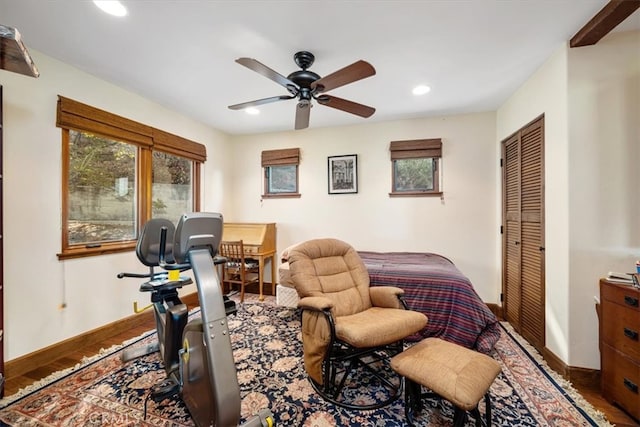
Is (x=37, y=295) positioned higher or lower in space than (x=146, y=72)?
lower

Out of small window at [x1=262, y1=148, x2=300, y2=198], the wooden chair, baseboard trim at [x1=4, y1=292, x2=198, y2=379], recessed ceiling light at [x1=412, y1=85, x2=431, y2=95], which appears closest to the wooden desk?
the wooden chair

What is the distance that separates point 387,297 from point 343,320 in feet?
1.53

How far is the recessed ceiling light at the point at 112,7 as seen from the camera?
1702 millimetres

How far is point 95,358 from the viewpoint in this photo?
2.38 metres

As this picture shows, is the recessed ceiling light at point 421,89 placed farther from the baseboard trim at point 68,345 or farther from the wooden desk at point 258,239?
the baseboard trim at point 68,345

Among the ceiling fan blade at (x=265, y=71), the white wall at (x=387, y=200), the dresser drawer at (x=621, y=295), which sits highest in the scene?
the ceiling fan blade at (x=265, y=71)

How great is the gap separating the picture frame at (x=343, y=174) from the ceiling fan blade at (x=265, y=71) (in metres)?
2.01

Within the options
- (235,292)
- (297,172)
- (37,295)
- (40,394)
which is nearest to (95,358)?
(40,394)

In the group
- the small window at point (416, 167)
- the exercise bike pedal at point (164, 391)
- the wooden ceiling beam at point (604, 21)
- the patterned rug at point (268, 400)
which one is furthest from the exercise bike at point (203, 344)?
the small window at point (416, 167)

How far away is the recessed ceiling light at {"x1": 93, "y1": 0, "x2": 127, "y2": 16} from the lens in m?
1.70

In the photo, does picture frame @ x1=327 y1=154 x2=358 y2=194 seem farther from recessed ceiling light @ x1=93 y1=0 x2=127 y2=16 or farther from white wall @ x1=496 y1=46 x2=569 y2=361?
recessed ceiling light @ x1=93 y1=0 x2=127 y2=16

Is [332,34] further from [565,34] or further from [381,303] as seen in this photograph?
[381,303]

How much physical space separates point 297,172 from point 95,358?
10.5 feet

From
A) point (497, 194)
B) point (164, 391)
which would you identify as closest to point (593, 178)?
point (497, 194)
